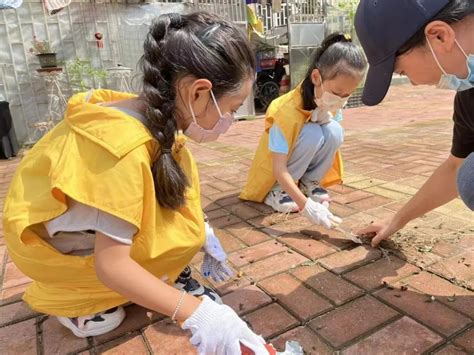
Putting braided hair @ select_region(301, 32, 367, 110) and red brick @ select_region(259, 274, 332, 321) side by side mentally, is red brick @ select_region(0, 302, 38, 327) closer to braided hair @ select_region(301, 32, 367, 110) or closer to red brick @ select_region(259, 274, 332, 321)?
red brick @ select_region(259, 274, 332, 321)

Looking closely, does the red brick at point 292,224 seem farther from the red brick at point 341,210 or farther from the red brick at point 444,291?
the red brick at point 444,291

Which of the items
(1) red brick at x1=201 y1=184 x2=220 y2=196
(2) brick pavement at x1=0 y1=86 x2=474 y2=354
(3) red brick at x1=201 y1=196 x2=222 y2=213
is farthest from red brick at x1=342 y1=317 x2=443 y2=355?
(1) red brick at x1=201 y1=184 x2=220 y2=196

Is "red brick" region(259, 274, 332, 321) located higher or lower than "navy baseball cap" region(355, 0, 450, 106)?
lower

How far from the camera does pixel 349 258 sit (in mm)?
1888

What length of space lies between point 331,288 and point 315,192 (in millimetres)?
1120

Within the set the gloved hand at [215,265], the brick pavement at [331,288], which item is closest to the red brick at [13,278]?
the brick pavement at [331,288]

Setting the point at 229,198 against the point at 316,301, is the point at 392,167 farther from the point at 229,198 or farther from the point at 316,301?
the point at 316,301

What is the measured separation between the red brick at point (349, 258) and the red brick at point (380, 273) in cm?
4

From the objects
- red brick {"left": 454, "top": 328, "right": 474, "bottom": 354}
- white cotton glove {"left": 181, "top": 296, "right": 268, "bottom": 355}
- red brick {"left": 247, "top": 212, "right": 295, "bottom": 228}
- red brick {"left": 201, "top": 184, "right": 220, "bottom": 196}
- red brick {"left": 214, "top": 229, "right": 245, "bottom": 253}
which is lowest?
red brick {"left": 201, "top": 184, "right": 220, "bottom": 196}

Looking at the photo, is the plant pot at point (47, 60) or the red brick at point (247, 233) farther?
the plant pot at point (47, 60)

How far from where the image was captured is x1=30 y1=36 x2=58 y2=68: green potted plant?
543 centimetres

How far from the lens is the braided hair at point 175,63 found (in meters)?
1.16

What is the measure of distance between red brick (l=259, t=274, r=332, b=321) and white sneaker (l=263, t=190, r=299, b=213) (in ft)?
2.58

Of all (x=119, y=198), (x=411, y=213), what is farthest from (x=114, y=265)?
(x=411, y=213)
